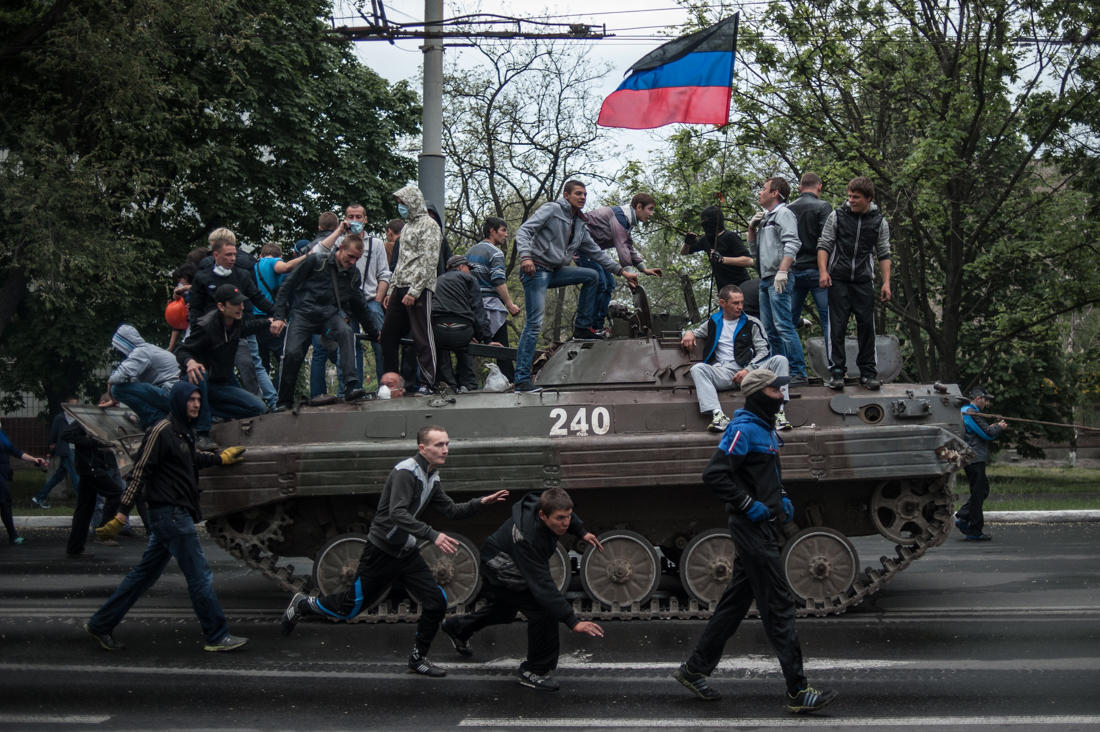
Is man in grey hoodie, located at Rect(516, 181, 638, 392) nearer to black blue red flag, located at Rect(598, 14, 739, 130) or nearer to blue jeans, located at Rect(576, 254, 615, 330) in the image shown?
blue jeans, located at Rect(576, 254, 615, 330)

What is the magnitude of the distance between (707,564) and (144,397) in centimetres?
547

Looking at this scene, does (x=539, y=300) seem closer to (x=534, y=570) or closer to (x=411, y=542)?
(x=411, y=542)

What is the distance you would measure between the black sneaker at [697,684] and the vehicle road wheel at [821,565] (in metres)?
3.04

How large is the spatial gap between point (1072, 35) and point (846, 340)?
37.1 feet

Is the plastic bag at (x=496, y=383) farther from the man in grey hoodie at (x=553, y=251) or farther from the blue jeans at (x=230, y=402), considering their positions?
the blue jeans at (x=230, y=402)

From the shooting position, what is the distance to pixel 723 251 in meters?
12.4

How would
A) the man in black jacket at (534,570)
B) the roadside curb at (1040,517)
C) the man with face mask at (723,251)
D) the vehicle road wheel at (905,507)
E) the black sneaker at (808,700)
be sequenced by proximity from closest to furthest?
the black sneaker at (808,700), the man in black jacket at (534,570), the vehicle road wheel at (905,507), the man with face mask at (723,251), the roadside curb at (1040,517)

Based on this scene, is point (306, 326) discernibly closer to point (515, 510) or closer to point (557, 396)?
point (557, 396)

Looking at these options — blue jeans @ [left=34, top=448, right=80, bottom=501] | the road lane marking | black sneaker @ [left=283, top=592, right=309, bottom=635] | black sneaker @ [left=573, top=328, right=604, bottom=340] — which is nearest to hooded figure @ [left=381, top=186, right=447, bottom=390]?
black sneaker @ [left=573, top=328, right=604, bottom=340]

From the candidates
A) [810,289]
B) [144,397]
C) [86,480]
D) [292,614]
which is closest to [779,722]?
[292,614]

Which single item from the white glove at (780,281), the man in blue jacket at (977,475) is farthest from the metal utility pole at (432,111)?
the man in blue jacket at (977,475)

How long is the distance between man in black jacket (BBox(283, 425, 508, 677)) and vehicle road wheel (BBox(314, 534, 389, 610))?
6.21 ft

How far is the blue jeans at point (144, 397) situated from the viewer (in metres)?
11.5

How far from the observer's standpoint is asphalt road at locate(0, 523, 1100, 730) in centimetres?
701
